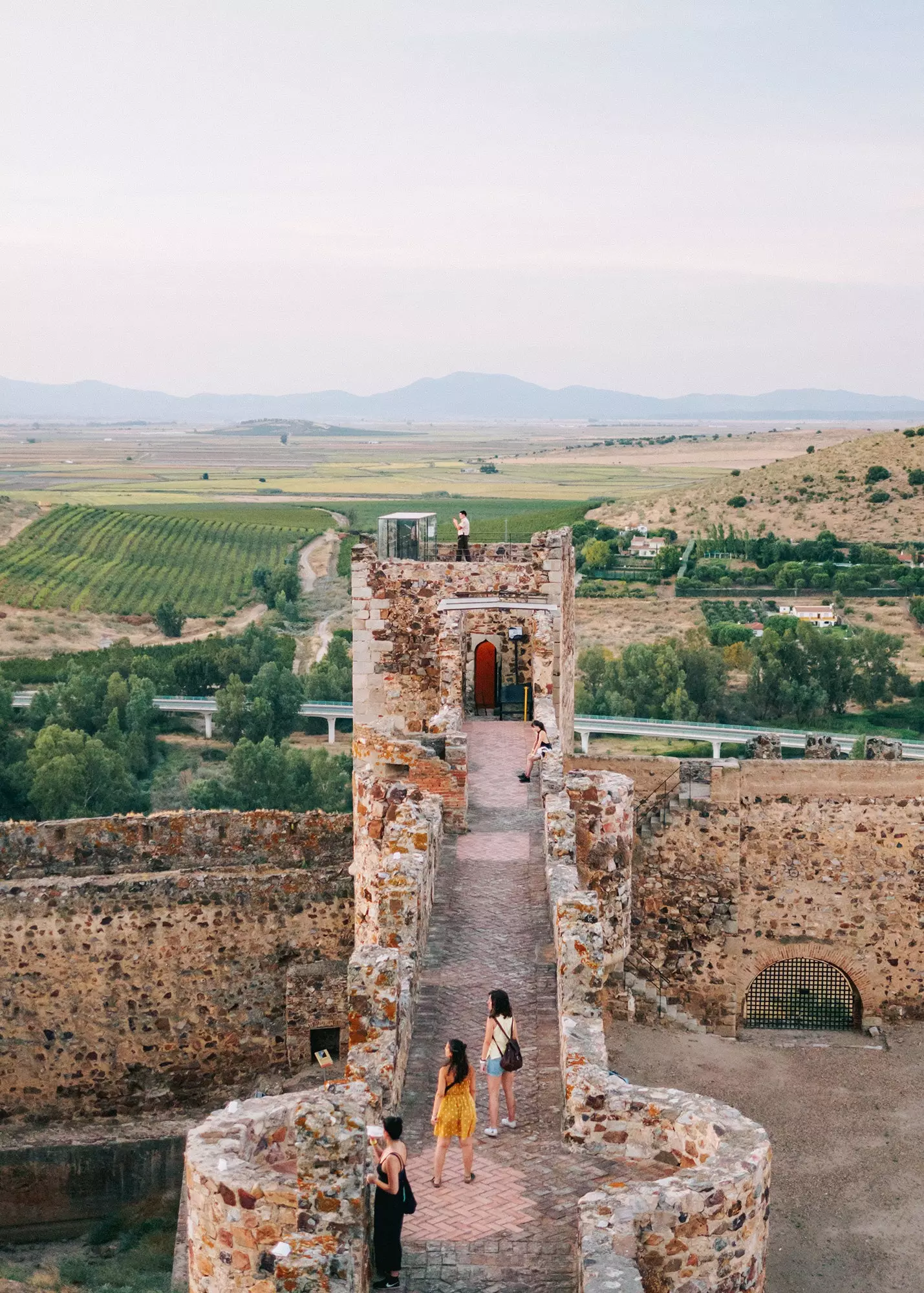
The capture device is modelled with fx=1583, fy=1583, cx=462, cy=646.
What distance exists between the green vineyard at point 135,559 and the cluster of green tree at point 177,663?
19.1 m

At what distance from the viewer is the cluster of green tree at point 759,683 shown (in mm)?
64438

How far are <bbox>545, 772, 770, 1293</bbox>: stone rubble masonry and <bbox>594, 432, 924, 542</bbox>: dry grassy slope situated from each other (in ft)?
290

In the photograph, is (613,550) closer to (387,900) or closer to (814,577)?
(814,577)

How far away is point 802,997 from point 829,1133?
301 cm

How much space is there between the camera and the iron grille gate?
21.3 metres

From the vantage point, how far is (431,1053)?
10.7 m

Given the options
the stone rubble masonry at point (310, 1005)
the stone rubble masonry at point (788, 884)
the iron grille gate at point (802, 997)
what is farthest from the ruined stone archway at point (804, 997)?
the stone rubble masonry at point (310, 1005)

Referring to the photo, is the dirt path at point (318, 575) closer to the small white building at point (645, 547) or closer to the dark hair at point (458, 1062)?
the small white building at point (645, 547)

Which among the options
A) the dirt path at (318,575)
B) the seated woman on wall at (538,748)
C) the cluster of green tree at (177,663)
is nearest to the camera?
the seated woman on wall at (538,748)

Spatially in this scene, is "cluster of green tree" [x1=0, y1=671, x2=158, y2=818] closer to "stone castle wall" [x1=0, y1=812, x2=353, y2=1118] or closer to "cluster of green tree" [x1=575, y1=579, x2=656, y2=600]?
"stone castle wall" [x1=0, y1=812, x2=353, y2=1118]

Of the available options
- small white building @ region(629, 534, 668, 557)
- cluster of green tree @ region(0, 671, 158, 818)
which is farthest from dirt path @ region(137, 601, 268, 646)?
small white building @ region(629, 534, 668, 557)

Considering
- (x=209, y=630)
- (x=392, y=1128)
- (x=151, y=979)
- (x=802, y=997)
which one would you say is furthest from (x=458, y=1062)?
(x=209, y=630)

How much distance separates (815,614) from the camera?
82188 millimetres

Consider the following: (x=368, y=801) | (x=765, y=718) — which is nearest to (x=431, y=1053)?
(x=368, y=801)
